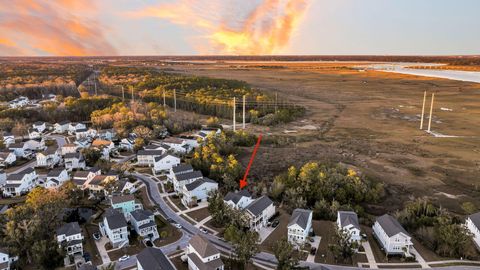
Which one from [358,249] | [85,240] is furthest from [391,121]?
[85,240]

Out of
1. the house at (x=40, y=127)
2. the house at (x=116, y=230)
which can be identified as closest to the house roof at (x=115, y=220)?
the house at (x=116, y=230)

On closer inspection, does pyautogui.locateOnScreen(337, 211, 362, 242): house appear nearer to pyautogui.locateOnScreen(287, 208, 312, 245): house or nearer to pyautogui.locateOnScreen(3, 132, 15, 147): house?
pyautogui.locateOnScreen(287, 208, 312, 245): house

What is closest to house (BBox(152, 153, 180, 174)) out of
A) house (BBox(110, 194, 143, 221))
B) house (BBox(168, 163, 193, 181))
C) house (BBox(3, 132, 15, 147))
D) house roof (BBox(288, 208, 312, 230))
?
house (BBox(168, 163, 193, 181))

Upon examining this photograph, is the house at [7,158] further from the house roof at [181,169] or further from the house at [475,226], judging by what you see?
the house at [475,226]

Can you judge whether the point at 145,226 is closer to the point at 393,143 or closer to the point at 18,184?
the point at 18,184

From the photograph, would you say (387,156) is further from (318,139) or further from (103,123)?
(103,123)
